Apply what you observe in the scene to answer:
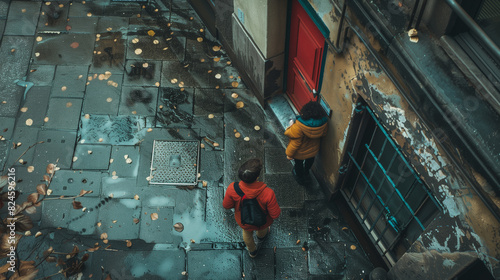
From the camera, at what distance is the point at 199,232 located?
22.0 ft

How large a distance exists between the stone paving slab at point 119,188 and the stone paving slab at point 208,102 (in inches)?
62.9

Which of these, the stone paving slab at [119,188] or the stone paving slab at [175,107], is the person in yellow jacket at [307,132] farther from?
the stone paving slab at [119,188]

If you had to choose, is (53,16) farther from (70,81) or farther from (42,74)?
(70,81)

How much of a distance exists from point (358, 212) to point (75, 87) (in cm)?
509

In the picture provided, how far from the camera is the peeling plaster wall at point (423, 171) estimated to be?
3959 millimetres

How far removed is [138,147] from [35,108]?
1.93 metres

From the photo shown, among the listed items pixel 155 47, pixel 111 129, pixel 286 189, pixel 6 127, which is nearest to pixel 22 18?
pixel 6 127

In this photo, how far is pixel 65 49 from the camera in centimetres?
850

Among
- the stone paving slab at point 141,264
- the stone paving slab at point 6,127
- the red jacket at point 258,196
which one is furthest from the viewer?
the stone paving slab at point 6,127

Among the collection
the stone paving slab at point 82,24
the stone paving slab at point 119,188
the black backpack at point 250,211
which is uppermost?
the black backpack at point 250,211

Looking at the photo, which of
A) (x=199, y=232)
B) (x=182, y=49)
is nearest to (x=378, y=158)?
(x=199, y=232)

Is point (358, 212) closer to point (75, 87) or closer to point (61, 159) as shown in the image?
point (61, 159)

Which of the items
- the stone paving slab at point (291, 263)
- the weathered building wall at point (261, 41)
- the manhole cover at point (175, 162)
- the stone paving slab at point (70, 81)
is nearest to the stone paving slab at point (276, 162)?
the weathered building wall at point (261, 41)

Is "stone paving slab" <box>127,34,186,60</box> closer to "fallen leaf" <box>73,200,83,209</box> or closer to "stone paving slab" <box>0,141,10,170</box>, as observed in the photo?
"stone paving slab" <box>0,141,10,170</box>
